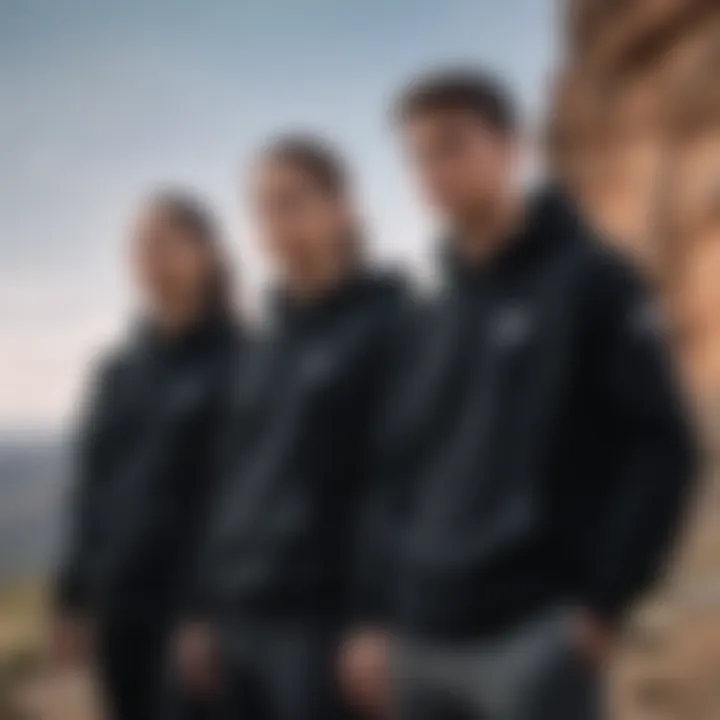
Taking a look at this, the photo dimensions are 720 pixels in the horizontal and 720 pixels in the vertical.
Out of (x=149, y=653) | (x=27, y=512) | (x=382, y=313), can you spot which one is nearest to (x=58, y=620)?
(x=149, y=653)

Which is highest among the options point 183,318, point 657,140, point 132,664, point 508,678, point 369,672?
point 657,140

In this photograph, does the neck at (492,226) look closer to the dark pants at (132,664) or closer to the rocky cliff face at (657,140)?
the dark pants at (132,664)

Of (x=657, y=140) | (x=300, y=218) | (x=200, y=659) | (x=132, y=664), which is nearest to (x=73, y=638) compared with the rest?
(x=132, y=664)

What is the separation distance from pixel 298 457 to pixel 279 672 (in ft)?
1.17

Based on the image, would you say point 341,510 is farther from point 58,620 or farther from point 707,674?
point 707,674

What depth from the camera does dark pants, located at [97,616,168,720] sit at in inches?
103

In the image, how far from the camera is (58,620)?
2.78 meters

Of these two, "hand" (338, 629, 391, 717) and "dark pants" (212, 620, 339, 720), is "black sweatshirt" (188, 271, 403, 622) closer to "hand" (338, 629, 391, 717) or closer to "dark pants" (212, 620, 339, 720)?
"dark pants" (212, 620, 339, 720)

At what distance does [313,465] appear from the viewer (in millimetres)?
2266

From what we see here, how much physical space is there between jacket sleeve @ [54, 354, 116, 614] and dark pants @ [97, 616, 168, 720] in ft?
0.29

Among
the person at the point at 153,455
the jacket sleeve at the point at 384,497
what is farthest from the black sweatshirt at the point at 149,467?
the jacket sleeve at the point at 384,497

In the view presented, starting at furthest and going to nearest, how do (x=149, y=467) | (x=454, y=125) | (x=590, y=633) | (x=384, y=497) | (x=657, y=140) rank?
(x=657, y=140) → (x=149, y=467) → (x=384, y=497) → (x=454, y=125) → (x=590, y=633)

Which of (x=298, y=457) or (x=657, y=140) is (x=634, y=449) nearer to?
(x=298, y=457)

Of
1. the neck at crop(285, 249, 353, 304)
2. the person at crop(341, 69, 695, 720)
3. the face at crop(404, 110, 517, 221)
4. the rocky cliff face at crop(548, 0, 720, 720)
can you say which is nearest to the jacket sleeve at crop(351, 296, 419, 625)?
the person at crop(341, 69, 695, 720)
